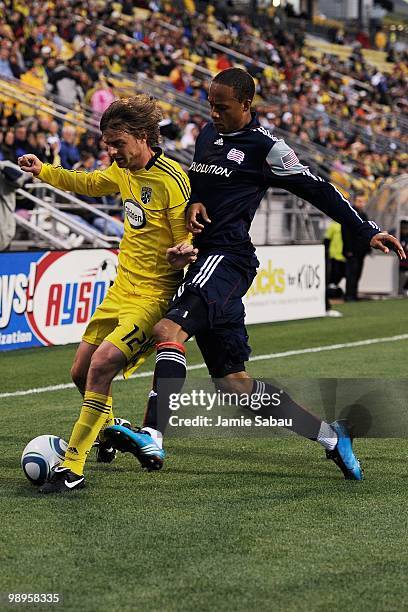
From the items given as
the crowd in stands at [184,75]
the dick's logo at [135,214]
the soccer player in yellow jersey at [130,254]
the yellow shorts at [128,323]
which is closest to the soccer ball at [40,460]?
the soccer player in yellow jersey at [130,254]

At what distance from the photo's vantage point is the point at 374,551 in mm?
4570

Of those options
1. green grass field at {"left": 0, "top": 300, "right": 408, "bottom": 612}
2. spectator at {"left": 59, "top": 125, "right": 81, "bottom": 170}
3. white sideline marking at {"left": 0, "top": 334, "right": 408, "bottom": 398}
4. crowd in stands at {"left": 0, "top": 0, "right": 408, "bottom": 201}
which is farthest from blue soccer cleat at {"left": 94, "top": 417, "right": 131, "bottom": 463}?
spectator at {"left": 59, "top": 125, "right": 81, "bottom": 170}

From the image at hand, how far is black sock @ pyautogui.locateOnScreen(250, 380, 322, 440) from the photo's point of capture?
233 inches

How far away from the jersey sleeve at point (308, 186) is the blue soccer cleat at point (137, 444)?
4.64 feet

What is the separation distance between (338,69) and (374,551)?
35.1m

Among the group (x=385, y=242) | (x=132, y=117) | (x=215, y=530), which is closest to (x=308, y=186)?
(x=385, y=242)

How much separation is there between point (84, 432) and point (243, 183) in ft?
4.81

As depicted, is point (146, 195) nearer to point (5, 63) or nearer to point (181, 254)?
point (181, 254)

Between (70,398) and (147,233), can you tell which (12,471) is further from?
(70,398)

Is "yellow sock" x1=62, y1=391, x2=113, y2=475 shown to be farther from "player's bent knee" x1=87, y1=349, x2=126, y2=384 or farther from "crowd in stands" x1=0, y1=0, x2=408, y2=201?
"crowd in stands" x1=0, y1=0, x2=408, y2=201

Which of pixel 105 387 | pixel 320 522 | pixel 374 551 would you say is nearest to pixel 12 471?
pixel 105 387

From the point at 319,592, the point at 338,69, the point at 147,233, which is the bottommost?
the point at 338,69

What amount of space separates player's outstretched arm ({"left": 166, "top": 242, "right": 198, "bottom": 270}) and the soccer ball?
110cm

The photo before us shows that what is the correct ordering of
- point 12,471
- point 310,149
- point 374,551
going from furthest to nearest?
1. point 310,149
2. point 12,471
3. point 374,551
